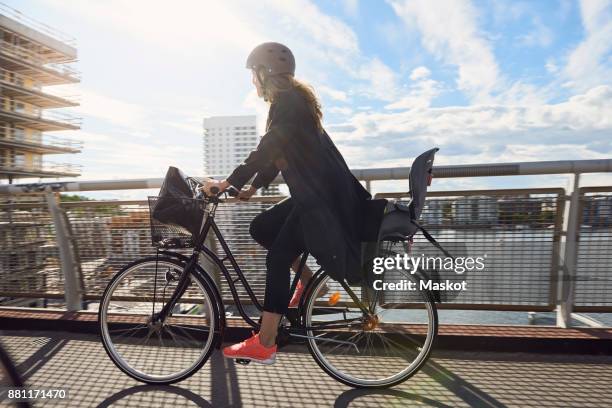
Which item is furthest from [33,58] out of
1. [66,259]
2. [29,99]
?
[66,259]

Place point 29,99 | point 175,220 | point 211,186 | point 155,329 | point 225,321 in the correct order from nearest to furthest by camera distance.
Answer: point 211,186 < point 175,220 < point 225,321 < point 155,329 < point 29,99

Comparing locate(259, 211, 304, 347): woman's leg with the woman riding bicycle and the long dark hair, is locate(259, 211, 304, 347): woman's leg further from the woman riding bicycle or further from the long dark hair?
the long dark hair

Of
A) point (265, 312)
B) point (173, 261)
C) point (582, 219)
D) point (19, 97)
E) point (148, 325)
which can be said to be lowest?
point (148, 325)

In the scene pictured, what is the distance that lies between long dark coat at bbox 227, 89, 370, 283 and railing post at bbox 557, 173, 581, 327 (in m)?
1.93

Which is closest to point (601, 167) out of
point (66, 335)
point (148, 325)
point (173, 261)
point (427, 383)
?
point (427, 383)

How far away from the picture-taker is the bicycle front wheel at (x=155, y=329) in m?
2.99

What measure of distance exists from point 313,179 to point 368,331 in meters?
1.05

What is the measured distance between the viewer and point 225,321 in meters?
2.95

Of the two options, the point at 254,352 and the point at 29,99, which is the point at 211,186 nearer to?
the point at 254,352

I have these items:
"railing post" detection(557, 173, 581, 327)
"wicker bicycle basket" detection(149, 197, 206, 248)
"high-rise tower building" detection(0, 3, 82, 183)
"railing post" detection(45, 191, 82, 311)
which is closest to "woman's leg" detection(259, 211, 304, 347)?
"wicker bicycle basket" detection(149, 197, 206, 248)

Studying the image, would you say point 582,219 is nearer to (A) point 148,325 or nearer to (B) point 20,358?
(A) point 148,325

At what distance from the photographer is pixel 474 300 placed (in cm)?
379

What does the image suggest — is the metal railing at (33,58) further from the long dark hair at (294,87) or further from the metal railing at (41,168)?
the long dark hair at (294,87)

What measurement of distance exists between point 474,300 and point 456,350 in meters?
0.56
